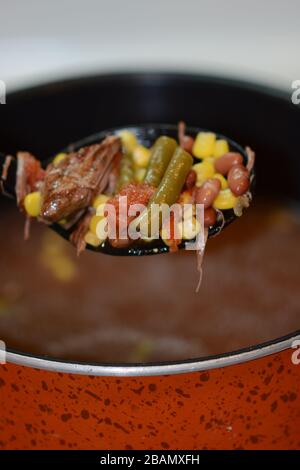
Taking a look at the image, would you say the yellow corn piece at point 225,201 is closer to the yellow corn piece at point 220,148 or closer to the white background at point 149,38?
the yellow corn piece at point 220,148

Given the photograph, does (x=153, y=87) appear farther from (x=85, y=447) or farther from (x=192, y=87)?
(x=85, y=447)

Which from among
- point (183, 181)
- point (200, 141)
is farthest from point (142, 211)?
point (200, 141)

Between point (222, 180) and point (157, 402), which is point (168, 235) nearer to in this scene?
point (222, 180)

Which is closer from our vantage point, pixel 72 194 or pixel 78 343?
pixel 72 194

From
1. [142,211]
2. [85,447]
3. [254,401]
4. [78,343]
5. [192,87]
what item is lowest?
[78,343]

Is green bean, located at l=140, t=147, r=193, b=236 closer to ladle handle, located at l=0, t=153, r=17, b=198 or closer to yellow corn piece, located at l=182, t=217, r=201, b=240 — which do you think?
yellow corn piece, located at l=182, t=217, r=201, b=240

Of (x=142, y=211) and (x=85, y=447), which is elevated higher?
(x=142, y=211)

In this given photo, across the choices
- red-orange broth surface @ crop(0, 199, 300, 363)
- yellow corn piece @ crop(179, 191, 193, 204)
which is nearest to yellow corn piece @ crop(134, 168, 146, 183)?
yellow corn piece @ crop(179, 191, 193, 204)
